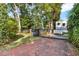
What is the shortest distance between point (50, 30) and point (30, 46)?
272 mm

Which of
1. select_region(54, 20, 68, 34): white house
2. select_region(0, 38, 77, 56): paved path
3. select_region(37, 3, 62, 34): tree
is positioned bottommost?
select_region(0, 38, 77, 56): paved path

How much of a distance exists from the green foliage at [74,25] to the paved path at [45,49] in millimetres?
76

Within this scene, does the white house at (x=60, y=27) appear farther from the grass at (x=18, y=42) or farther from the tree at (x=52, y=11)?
the grass at (x=18, y=42)

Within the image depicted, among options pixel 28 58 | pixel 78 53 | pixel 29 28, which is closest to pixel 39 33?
pixel 29 28

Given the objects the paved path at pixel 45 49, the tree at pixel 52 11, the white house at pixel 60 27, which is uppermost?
the tree at pixel 52 11

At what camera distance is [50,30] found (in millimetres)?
2230

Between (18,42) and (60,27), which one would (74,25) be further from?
(18,42)

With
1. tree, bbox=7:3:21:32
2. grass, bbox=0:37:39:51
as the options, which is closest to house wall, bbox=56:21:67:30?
grass, bbox=0:37:39:51

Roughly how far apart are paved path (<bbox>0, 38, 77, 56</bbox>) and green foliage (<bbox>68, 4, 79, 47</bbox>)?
0.08 meters

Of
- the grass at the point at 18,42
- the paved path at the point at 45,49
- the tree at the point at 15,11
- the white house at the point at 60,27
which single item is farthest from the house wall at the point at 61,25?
the tree at the point at 15,11

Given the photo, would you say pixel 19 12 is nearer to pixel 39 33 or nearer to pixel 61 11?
pixel 39 33

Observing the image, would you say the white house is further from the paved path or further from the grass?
the grass

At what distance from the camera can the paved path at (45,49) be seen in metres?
2.20

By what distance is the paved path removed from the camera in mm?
2201
